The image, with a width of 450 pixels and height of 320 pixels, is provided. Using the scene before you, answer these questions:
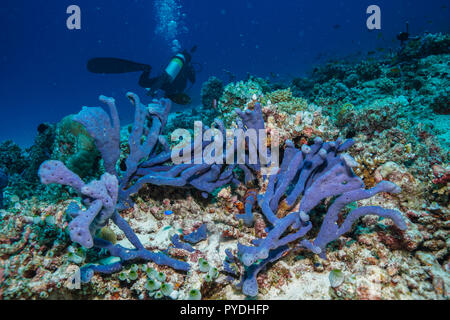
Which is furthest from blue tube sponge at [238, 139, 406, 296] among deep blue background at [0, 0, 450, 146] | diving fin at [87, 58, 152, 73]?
deep blue background at [0, 0, 450, 146]

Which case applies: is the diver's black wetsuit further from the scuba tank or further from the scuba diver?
the scuba tank

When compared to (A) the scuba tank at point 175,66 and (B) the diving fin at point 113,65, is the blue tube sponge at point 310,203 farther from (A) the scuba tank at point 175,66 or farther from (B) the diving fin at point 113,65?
(B) the diving fin at point 113,65

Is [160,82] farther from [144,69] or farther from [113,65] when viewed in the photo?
[113,65]

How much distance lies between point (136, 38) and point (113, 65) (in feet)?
408

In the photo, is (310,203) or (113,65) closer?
(310,203)

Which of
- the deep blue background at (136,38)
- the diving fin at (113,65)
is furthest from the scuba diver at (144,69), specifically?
the deep blue background at (136,38)

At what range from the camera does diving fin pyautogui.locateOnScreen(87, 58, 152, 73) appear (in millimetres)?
9523

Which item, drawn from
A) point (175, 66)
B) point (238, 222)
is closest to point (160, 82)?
point (175, 66)

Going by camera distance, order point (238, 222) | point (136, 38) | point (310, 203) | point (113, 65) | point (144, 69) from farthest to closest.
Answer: point (136, 38) < point (113, 65) < point (144, 69) < point (238, 222) < point (310, 203)

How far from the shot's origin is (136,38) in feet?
364

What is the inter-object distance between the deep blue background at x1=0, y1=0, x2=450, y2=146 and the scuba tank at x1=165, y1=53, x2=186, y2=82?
58.1m

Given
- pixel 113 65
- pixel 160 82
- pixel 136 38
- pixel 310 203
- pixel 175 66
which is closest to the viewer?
pixel 310 203

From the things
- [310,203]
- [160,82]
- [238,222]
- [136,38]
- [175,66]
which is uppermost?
[136,38]
